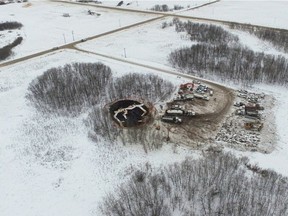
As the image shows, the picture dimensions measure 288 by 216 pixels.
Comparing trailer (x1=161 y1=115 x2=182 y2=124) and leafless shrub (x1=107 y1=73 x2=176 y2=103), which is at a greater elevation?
leafless shrub (x1=107 y1=73 x2=176 y2=103)

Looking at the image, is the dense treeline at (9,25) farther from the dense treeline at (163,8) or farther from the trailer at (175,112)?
the trailer at (175,112)

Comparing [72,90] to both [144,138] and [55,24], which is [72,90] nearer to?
[144,138]

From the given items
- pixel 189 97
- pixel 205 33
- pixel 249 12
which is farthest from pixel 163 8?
pixel 189 97

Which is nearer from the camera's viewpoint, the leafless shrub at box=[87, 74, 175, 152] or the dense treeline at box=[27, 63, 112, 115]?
the leafless shrub at box=[87, 74, 175, 152]

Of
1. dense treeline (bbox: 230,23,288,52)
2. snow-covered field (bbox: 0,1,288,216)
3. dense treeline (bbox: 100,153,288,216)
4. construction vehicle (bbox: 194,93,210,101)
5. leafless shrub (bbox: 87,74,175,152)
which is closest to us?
dense treeline (bbox: 100,153,288,216)

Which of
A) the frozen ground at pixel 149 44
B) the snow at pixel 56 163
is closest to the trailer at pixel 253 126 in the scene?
the snow at pixel 56 163

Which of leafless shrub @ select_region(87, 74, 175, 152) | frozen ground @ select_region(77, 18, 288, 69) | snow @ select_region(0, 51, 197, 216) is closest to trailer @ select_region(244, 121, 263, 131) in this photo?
snow @ select_region(0, 51, 197, 216)

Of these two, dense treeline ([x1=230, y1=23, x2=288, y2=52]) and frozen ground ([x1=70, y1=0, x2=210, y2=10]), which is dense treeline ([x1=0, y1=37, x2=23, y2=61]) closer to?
frozen ground ([x1=70, y1=0, x2=210, y2=10])
